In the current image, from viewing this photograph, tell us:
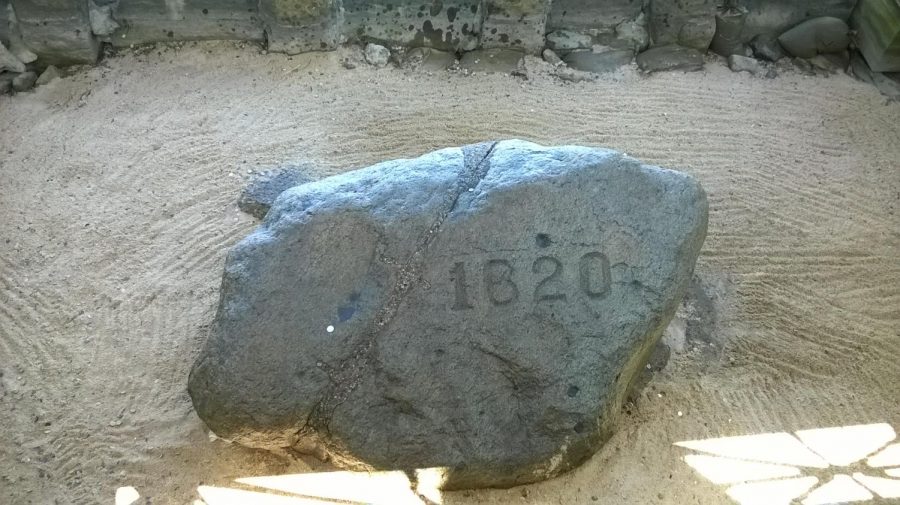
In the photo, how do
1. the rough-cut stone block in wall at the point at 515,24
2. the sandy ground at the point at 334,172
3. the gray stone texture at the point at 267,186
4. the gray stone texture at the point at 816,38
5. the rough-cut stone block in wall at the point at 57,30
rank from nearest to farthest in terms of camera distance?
the sandy ground at the point at 334,172 → the gray stone texture at the point at 267,186 → the rough-cut stone block in wall at the point at 57,30 → the rough-cut stone block in wall at the point at 515,24 → the gray stone texture at the point at 816,38

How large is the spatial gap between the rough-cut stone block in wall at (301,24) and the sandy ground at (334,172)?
0.11m

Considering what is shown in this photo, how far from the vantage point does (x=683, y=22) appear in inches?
213

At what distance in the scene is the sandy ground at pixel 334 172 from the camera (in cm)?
341

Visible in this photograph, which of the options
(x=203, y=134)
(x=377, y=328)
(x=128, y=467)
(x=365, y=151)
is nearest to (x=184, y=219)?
(x=203, y=134)

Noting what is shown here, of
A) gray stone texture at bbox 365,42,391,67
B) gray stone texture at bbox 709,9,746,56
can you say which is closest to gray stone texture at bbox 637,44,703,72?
gray stone texture at bbox 709,9,746,56

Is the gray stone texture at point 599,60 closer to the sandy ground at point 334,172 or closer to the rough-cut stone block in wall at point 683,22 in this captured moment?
the sandy ground at point 334,172

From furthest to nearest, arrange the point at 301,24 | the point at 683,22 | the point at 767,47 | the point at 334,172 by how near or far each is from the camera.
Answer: the point at 767,47 < the point at 683,22 < the point at 301,24 < the point at 334,172

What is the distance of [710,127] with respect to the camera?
4898mm

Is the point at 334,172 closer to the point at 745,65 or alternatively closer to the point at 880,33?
the point at 745,65

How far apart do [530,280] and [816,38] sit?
3597 millimetres

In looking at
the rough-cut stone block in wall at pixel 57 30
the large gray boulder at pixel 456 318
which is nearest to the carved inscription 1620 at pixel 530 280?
the large gray boulder at pixel 456 318

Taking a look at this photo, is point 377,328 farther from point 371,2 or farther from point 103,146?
point 371,2

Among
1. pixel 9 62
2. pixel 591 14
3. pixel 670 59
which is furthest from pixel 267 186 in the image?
pixel 670 59

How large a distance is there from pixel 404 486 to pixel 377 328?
0.68 meters
